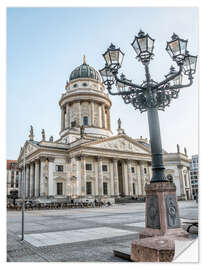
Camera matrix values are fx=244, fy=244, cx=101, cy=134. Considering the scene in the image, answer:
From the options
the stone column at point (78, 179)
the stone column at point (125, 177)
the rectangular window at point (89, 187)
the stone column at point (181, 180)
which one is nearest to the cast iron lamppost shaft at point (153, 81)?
the stone column at point (78, 179)

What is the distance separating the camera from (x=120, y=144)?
52.9 meters

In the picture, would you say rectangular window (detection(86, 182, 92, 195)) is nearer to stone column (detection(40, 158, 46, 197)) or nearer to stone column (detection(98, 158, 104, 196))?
stone column (detection(98, 158, 104, 196))

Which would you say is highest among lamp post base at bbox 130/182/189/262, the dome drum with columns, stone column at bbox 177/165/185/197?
the dome drum with columns

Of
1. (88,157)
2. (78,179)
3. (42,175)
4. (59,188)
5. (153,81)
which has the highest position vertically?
(153,81)

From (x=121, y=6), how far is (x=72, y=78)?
58477mm

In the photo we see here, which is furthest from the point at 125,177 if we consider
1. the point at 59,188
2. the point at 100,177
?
the point at 59,188

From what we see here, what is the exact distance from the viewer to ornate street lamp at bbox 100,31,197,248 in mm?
6043

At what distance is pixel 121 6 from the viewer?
22.2 feet

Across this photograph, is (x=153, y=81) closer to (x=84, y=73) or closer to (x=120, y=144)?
(x=120, y=144)

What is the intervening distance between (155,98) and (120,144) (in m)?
45.7

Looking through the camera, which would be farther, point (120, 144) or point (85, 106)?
point (85, 106)

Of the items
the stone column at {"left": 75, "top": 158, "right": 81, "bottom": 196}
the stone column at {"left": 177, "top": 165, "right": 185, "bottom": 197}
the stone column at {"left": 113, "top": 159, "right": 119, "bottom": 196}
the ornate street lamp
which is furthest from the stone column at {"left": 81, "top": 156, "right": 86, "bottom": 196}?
the ornate street lamp
